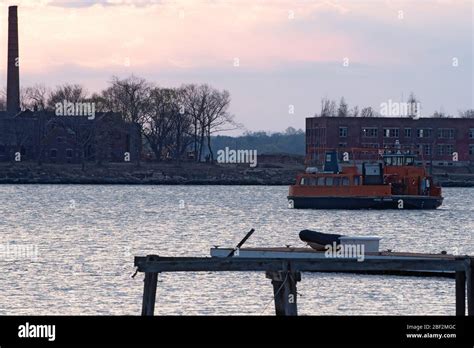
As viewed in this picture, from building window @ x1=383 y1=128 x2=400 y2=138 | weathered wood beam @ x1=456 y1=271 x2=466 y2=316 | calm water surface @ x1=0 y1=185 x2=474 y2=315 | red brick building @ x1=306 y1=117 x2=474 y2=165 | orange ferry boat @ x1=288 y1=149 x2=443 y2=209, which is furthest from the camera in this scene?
building window @ x1=383 y1=128 x2=400 y2=138

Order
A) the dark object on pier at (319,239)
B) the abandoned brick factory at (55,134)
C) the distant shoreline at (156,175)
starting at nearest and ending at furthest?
the dark object on pier at (319,239) < the abandoned brick factory at (55,134) < the distant shoreline at (156,175)

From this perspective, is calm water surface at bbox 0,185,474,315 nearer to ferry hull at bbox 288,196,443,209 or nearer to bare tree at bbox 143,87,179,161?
ferry hull at bbox 288,196,443,209

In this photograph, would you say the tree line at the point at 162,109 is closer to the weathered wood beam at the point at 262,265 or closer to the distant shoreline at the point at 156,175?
the distant shoreline at the point at 156,175

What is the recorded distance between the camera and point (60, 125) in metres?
170

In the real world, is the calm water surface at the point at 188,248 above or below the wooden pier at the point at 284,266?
below

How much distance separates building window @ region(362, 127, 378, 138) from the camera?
17112cm

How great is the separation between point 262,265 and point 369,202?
68.0 metres

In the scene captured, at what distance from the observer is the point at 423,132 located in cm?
17612

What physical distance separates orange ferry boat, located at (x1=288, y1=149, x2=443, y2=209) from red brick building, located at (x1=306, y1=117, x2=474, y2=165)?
71.8m

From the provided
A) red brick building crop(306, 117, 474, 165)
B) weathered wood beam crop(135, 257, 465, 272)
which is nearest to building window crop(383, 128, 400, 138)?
red brick building crop(306, 117, 474, 165)

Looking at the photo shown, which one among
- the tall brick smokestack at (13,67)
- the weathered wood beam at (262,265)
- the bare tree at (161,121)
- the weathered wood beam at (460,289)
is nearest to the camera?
the weathered wood beam at (262,265)

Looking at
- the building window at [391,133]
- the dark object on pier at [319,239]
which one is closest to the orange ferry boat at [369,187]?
the dark object on pier at [319,239]

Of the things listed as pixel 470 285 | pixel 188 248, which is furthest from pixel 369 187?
pixel 470 285

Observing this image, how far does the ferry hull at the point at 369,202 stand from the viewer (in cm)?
9088
